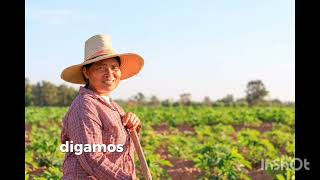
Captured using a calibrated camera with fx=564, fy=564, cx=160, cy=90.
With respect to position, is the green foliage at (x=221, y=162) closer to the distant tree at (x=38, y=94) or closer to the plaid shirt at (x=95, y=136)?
the plaid shirt at (x=95, y=136)

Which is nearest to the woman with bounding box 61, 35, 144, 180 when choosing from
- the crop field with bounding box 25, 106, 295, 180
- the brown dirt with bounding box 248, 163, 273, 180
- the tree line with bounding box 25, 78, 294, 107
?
the crop field with bounding box 25, 106, 295, 180

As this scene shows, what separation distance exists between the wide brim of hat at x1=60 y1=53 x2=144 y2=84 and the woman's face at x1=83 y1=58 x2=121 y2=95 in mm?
60

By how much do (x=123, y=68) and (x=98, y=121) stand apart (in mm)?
665

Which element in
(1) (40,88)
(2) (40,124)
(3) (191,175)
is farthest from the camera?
(1) (40,88)

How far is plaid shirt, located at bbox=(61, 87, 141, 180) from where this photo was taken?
321cm

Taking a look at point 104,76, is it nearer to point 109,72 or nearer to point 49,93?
point 109,72

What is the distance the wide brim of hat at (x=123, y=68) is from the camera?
140 inches

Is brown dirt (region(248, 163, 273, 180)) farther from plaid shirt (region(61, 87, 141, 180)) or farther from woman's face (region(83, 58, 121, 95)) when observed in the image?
woman's face (region(83, 58, 121, 95))

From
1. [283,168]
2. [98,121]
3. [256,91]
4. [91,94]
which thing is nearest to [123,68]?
[91,94]

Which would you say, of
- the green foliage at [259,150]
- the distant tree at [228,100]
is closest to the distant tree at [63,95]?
the distant tree at [228,100]
